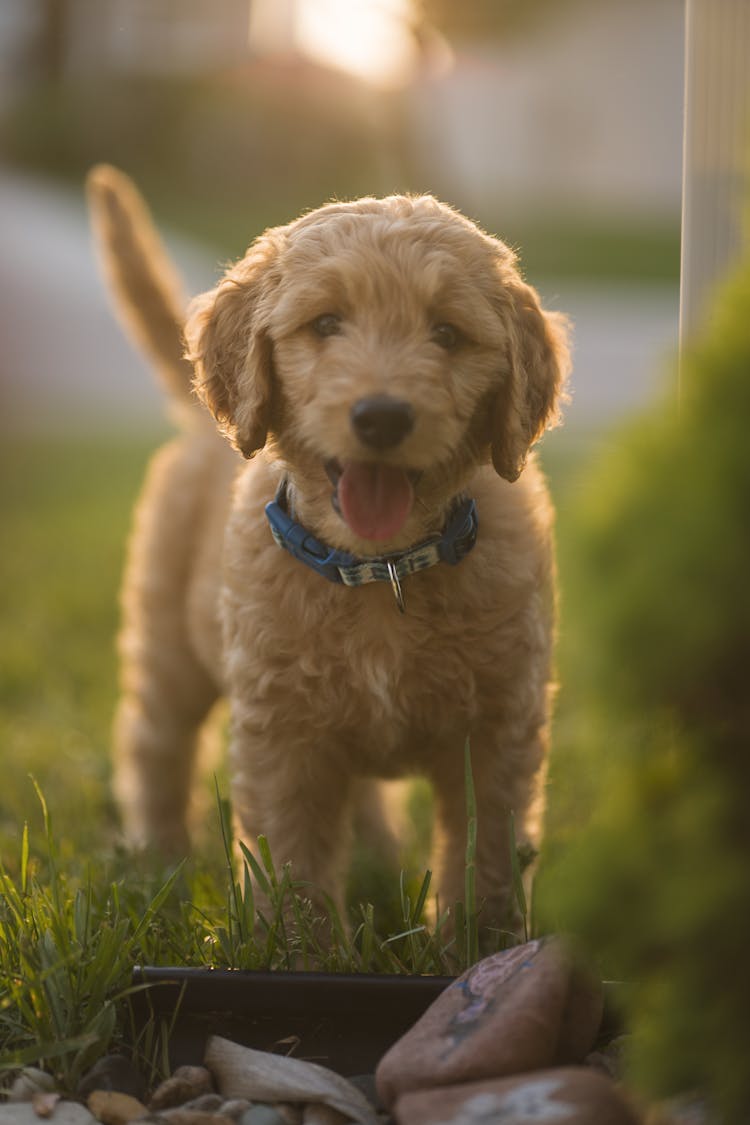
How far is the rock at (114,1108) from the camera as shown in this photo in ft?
7.61

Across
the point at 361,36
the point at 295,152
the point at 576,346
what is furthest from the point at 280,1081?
the point at 295,152

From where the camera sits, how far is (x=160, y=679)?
4676 mm

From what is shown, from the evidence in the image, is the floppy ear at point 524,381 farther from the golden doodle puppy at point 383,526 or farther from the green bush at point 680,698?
the green bush at point 680,698

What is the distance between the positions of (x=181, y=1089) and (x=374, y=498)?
48.6 inches

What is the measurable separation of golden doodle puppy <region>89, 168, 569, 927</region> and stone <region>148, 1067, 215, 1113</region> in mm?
777

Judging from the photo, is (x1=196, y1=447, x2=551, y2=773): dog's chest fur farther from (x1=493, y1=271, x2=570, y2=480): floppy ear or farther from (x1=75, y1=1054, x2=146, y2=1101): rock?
(x1=75, y1=1054, x2=146, y2=1101): rock

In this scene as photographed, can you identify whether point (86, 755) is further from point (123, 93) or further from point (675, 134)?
point (675, 134)

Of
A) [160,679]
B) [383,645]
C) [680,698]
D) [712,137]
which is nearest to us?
[680,698]

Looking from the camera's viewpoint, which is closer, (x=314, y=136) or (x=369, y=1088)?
(x=369, y=1088)

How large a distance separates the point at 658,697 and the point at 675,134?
1070 inches

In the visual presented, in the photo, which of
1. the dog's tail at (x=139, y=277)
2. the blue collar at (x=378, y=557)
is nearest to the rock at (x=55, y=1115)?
the blue collar at (x=378, y=557)

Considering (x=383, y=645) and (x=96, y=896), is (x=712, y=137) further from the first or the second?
(x=96, y=896)

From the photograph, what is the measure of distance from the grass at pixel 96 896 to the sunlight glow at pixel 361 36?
8462 mm

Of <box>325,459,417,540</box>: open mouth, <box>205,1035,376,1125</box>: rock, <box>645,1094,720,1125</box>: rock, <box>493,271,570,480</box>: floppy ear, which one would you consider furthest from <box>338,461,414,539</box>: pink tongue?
<box>645,1094,720,1125</box>: rock
